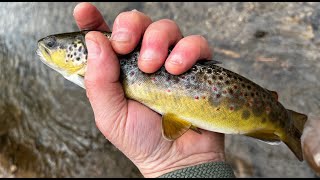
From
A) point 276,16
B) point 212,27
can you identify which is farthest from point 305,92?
point 212,27

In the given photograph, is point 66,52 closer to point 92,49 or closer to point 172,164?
point 92,49

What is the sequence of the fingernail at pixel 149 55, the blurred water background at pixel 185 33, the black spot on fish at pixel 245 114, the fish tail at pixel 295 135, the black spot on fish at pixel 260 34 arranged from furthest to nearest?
the black spot on fish at pixel 260 34 → the blurred water background at pixel 185 33 → the fish tail at pixel 295 135 → the black spot on fish at pixel 245 114 → the fingernail at pixel 149 55

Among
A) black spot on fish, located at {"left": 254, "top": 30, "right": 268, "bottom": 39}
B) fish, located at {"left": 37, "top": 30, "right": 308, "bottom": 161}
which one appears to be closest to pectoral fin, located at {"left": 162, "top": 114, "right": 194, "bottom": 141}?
fish, located at {"left": 37, "top": 30, "right": 308, "bottom": 161}

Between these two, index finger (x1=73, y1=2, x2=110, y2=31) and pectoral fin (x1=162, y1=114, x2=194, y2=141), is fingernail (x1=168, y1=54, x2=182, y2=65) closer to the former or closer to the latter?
pectoral fin (x1=162, y1=114, x2=194, y2=141)

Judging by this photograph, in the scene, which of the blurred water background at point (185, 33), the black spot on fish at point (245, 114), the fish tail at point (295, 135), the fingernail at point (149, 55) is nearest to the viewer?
the fingernail at point (149, 55)

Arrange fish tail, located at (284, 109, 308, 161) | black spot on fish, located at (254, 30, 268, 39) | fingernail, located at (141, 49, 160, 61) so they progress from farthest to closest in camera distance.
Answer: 1. black spot on fish, located at (254, 30, 268, 39)
2. fish tail, located at (284, 109, 308, 161)
3. fingernail, located at (141, 49, 160, 61)

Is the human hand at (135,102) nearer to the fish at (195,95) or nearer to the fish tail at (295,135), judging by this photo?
the fish at (195,95)

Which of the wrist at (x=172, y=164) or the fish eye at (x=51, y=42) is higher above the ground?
the fish eye at (x=51, y=42)

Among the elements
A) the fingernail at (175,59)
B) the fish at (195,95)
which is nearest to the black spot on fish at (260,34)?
the fish at (195,95)

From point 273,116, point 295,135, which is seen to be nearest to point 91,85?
point 273,116
